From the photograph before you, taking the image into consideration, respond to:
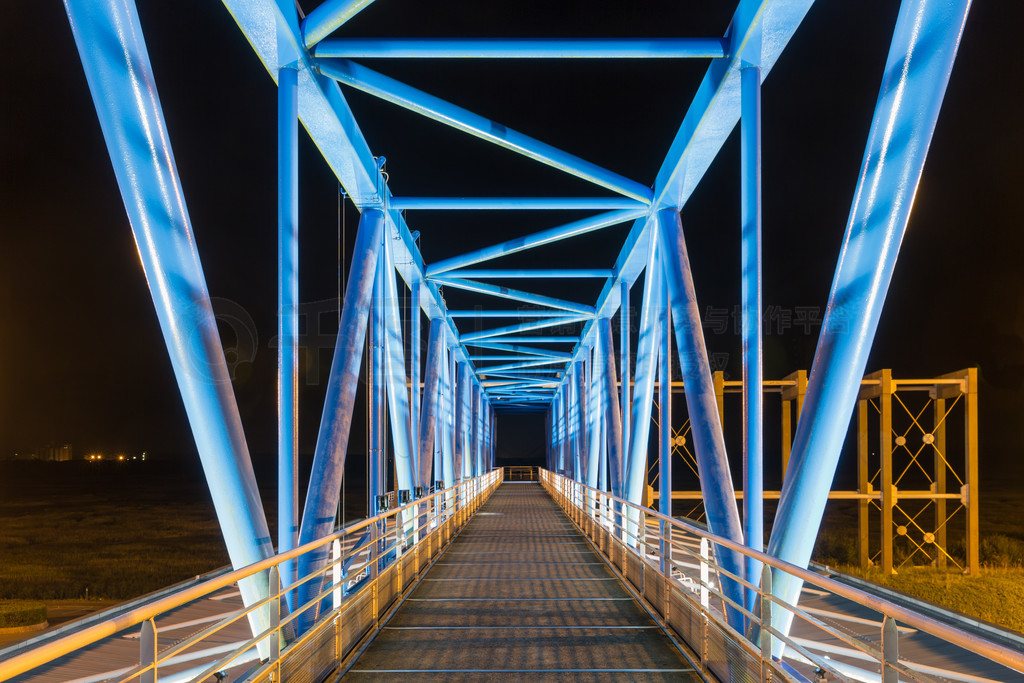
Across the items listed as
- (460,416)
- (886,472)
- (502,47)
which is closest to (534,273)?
(886,472)

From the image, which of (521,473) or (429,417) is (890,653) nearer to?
(429,417)

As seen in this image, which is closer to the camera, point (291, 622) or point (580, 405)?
point (291, 622)

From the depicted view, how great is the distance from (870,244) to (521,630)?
150 inches

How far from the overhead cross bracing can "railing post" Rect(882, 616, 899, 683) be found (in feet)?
5.28

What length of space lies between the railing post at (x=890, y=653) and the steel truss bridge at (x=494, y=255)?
0.5 inches

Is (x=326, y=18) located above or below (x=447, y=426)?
above

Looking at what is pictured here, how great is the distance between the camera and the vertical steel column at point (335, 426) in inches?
301

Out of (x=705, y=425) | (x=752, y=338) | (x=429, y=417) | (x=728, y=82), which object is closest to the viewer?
(x=752, y=338)

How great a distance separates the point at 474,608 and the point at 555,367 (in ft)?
104

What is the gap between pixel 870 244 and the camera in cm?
434

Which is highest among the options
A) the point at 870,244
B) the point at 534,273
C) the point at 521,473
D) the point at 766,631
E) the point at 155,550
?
the point at 534,273

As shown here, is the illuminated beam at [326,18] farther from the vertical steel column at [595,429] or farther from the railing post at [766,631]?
the vertical steel column at [595,429]

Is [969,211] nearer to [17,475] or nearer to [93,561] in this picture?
[93,561]

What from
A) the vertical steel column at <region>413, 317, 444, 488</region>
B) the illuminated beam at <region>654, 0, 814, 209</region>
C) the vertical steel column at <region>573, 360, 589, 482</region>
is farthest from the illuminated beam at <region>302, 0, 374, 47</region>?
the vertical steel column at <region>573, 360, 589, 482</region>
